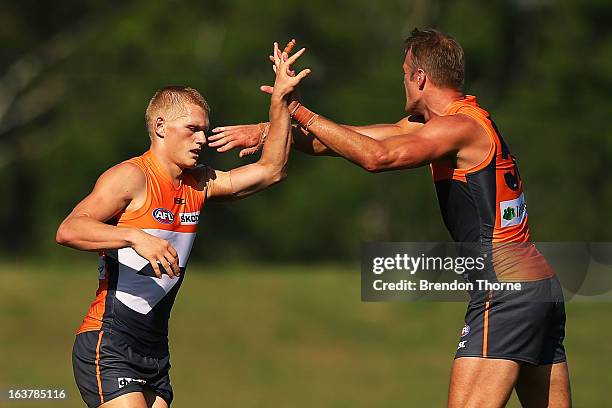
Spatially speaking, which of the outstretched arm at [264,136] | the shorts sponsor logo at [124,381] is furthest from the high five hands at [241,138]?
the shorts sponsor logo at [124,381]

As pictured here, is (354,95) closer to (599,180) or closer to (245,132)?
(599,180)

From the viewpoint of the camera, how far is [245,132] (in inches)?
307

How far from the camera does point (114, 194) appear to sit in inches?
265

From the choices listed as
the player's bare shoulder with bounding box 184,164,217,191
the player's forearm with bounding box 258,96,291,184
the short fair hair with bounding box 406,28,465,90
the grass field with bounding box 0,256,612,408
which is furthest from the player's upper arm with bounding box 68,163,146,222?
the grass field with bounding box 0,256,612,408

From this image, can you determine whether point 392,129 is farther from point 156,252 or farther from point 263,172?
point 156,252

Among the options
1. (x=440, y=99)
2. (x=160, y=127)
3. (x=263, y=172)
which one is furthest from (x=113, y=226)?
(x=440, y=99)

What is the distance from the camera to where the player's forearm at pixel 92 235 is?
21.0ft

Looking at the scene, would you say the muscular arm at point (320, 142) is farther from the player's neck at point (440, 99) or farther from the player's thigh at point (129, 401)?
the player's thigh at point (129, 401)

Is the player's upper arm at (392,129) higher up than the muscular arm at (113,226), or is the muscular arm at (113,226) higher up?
the player's upper arm at (392,129)

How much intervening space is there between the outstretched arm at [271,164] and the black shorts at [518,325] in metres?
1.53

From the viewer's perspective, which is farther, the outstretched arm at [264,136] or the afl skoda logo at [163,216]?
the outstretched arm at [264,136]

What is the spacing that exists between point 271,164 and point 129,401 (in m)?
1.77

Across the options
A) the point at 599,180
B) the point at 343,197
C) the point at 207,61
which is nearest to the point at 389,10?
the point at 207,61

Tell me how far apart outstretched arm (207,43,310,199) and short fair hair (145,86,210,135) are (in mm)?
479
